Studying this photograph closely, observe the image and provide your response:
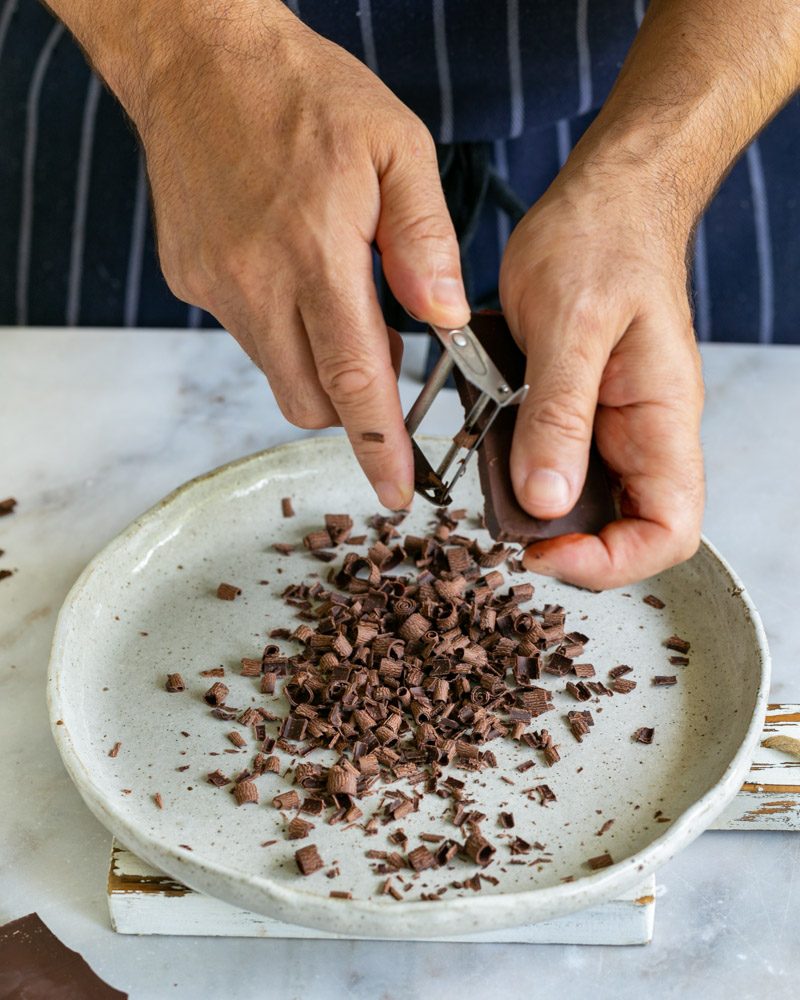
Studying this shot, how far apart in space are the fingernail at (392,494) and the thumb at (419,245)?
18 cm

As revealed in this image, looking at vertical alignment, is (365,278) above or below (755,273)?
above

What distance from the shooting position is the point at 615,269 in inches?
44.1

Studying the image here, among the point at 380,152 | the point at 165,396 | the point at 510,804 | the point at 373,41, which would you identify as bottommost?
the point at 165,396

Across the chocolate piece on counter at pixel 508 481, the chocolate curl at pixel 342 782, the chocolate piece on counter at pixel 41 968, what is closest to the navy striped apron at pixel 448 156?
the chocolate piece on counter at pixel 508 481

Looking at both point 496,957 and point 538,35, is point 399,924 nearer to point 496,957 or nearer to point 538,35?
point 496,957

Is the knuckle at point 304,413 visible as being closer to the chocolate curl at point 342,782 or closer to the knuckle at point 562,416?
the knuckle at point 562,416

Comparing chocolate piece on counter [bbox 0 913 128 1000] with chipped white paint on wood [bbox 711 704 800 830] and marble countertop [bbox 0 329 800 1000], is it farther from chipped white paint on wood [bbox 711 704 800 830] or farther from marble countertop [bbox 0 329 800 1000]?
chipped white paint on wood [bbox 711 704 800 830]

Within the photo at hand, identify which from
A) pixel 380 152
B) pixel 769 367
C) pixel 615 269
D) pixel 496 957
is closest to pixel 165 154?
pixel 380 152

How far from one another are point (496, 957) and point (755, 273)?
61.5 inches

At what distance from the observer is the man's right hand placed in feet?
3.47

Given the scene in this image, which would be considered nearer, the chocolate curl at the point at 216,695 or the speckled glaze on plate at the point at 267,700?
the speckled glaze on plate at the point at 267,700

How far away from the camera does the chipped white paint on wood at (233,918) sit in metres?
1.07

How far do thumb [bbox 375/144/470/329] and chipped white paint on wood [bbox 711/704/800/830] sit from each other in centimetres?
55

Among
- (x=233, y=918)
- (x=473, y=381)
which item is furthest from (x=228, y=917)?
(x=473, y=381)
